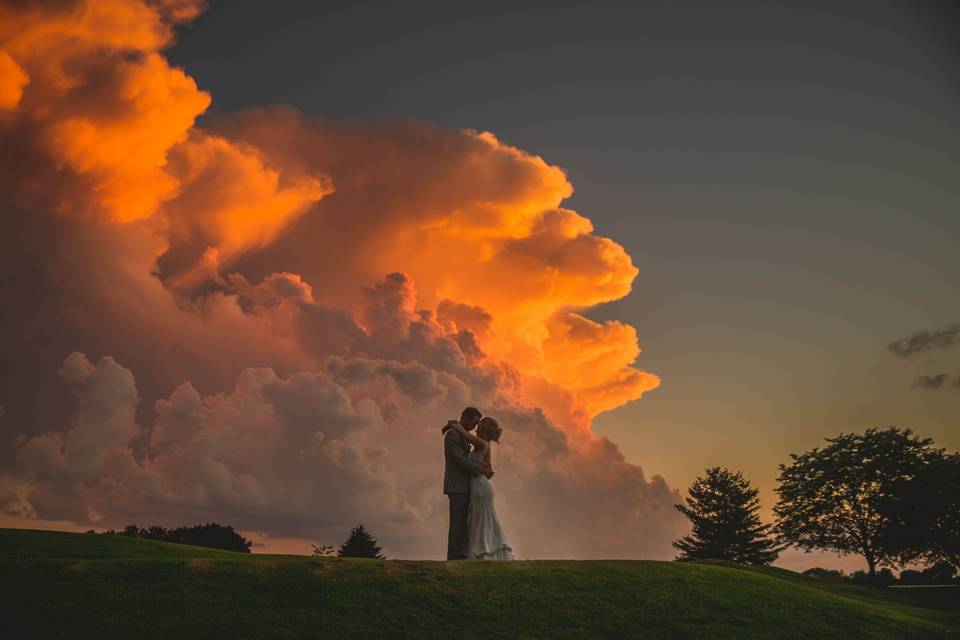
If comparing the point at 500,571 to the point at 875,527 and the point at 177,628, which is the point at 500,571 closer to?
the point at 177,628

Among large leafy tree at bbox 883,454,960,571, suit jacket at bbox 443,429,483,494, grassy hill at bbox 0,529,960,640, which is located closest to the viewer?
grassy hill at bbox 0,529,960,640

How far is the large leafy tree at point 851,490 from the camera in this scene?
70.1 metres

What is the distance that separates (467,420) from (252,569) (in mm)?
8123

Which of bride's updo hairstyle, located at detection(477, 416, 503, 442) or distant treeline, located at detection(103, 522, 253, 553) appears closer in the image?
bride's updo hairstyle, located at detection(477, 416, 503, 442)

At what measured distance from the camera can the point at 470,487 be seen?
24.3m

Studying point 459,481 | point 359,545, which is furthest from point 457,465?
point 359,545

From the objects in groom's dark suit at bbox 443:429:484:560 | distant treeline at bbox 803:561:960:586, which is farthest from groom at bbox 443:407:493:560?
distant treeline at bbox 803:561:960:586

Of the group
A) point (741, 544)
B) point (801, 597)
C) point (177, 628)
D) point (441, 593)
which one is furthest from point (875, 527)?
point (177, 628)

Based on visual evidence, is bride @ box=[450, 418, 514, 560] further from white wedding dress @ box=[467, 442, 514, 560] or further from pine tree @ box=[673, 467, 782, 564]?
pine tree @ box=[673, 467, 782, 564]

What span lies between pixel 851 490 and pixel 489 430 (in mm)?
62590

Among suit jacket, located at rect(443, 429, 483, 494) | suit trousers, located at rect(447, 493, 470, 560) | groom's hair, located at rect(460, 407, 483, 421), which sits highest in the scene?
groom's hair, located at rect(460, 407, 483, 421)

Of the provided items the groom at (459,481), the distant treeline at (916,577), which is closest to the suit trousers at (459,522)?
the groom at (459,481)

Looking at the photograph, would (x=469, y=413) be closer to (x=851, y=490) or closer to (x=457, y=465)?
(x=457, y=465)

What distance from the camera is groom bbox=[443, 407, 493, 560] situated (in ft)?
79.4
